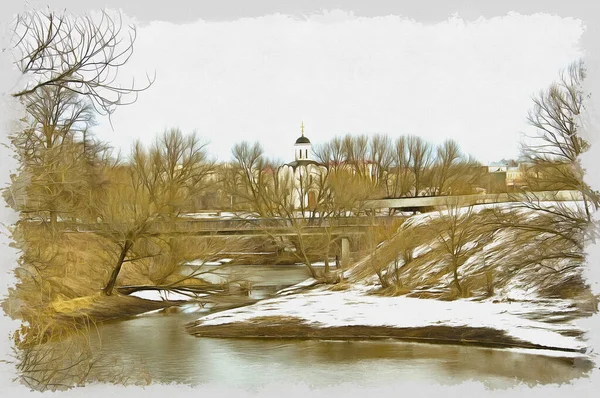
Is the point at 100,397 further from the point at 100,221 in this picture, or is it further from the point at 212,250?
the point at 212,250

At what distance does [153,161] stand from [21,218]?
11702 millimetres

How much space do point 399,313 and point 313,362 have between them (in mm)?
3561

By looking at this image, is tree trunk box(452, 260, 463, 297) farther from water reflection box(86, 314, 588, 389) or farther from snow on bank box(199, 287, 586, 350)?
water reflection box(86, 314, 588, 389)

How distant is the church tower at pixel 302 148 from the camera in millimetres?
23358

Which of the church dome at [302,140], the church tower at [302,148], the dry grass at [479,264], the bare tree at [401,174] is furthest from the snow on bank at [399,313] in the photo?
the bare tree at [401,174]

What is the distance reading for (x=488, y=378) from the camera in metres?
11.6

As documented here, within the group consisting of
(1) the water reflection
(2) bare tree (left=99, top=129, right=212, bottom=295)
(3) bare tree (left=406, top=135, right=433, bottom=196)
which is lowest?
(1) the water reflection

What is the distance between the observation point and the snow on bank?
13.7 m

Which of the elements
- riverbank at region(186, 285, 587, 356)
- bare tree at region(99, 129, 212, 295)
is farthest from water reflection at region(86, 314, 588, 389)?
bare tree at region(99, 129, 212, 295)

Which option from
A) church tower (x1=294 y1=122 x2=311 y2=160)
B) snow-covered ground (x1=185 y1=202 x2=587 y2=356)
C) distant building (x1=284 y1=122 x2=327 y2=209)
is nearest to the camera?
snow-covered ground (x1=185 y1=202 x2=587 y2=356)

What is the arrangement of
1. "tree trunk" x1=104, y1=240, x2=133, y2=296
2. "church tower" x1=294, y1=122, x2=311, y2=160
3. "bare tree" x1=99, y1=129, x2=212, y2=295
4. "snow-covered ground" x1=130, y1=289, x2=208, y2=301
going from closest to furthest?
1. "tree trunk" x1=104, y1=240, x2=133, y2=296
2. "bare tree" x1=99, y1=129, x2=212, y2=295
3. "snow-covered ground" x1=130, y1=289, x2=208, y2=301
4. "church tower" x1=294, y1=122, x2=311, y2=160

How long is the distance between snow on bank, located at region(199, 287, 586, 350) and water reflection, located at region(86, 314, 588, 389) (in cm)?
71

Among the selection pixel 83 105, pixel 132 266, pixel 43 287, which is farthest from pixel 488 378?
pixel 132 266

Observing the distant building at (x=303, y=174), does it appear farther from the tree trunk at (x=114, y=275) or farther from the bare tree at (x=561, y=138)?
the bare tree at (x=561, y=138)
